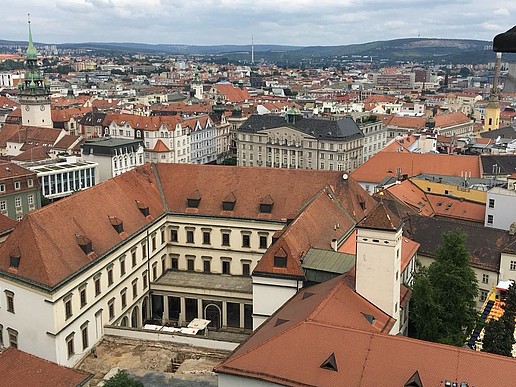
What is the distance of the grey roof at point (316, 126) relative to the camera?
112125 millimetres

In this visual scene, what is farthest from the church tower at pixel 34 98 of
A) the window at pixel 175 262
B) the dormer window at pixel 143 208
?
the dormer window at pixel 143 208

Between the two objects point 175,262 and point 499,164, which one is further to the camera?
point 499,164

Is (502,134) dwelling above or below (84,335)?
above

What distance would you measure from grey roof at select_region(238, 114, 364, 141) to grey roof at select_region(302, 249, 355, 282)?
69915mm

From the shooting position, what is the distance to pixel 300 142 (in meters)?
116

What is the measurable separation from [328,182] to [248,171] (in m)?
7.65

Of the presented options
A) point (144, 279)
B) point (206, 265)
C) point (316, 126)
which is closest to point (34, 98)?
point (316, 126)

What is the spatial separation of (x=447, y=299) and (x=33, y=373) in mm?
26342

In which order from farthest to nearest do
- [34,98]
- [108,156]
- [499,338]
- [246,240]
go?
[34,98] < [108,156] < [246,240] < [499,338]

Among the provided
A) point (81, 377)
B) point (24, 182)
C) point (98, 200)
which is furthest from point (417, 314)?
point (24, 182)

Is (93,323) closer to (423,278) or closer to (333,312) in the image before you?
(333,312)

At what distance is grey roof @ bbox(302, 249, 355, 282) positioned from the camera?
4150cm

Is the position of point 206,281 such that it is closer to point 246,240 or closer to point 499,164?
point 246,240

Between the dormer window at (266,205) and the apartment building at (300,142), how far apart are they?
59322 mm
